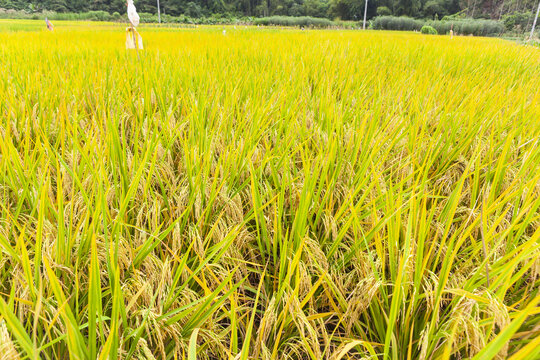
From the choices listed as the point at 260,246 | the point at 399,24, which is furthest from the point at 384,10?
the point at 260,246

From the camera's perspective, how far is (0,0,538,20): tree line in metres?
29.0

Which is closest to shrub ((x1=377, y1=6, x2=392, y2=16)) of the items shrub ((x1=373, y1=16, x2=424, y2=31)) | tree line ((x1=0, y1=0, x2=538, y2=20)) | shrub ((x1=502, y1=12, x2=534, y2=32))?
A: tree line ((x1=0, y1=0, x2=538, y2=20))

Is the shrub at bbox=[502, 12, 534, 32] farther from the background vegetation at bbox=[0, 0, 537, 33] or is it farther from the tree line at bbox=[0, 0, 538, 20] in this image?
the tree line at bbox=[0, 0, 538, 20]

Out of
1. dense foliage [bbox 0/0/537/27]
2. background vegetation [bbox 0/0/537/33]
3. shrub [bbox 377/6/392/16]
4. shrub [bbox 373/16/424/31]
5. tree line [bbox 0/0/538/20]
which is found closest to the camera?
shrub [bbox 373/16/424/31]

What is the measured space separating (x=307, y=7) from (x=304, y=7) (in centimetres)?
37

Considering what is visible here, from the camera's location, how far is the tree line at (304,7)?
2897 centimetres

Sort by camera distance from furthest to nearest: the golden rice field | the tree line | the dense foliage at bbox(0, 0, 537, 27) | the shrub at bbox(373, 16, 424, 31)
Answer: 1. the tree line
2. the dense foliage at bbox(0, 0, 537, 27)
3. the shrub at bbox(373, 16, 424, 31)
4. the golden rice field

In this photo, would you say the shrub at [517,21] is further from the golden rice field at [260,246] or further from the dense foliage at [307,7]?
the golden rice field at [260,246]

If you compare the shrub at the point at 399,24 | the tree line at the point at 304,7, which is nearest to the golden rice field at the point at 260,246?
the shrub at the point at 399,24

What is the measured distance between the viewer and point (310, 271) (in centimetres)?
58

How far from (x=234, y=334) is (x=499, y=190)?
0.78 meters

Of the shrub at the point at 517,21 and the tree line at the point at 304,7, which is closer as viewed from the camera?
the shrub at the point at 517,21

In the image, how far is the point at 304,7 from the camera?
118 feet

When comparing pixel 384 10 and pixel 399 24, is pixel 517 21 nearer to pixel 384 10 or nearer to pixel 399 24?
pixel 399 24
